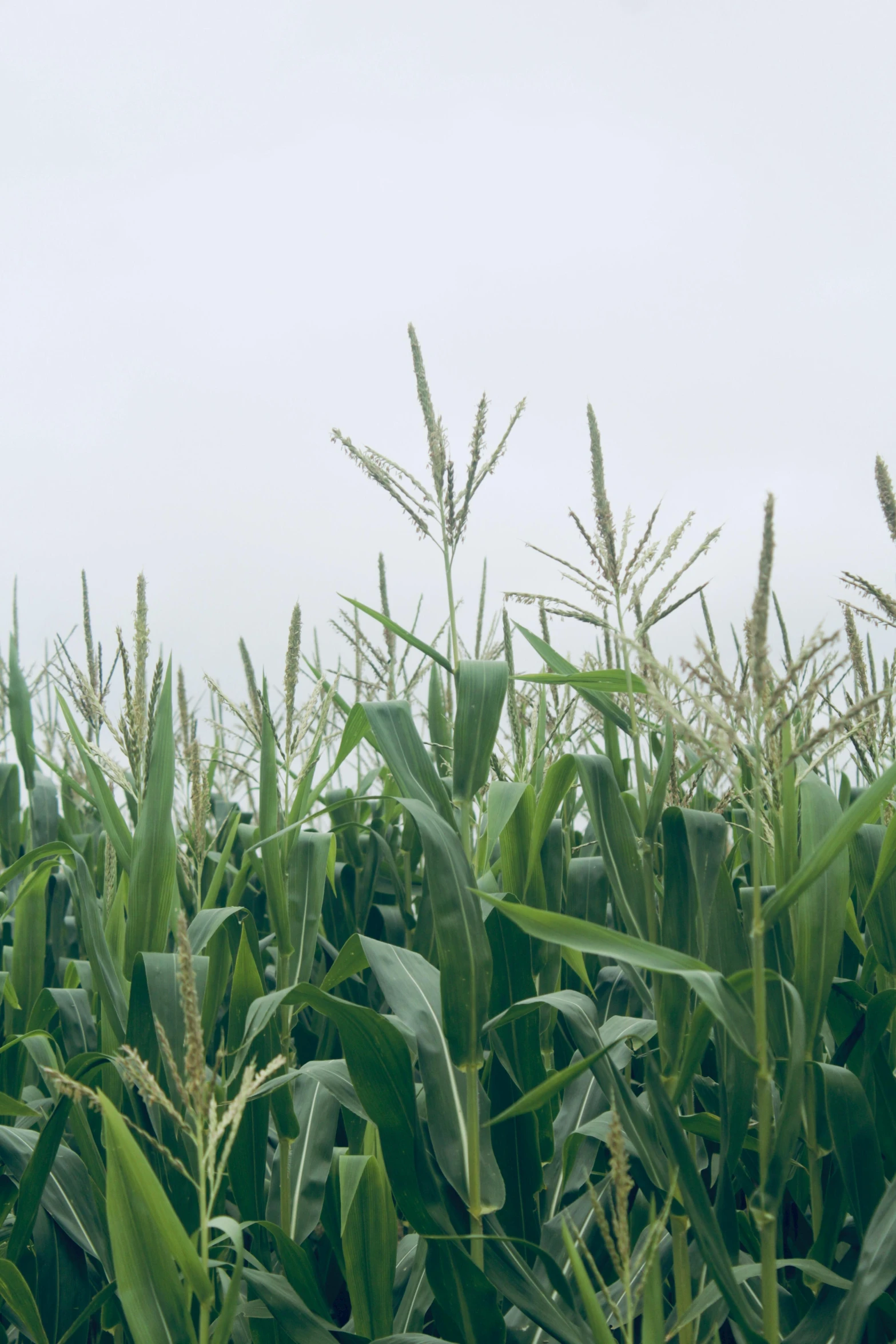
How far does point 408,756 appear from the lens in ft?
4.76

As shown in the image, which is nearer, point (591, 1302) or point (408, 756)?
point (591, 1302)

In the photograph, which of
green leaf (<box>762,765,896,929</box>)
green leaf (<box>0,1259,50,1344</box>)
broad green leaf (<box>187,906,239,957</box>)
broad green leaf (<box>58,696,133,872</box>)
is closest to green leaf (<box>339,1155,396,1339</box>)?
broad green leaf (<box>187,906,239,957</box>)

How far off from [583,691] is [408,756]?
33cm

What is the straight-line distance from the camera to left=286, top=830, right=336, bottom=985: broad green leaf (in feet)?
5.51

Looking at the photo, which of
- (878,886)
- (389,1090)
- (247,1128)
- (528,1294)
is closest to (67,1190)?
(247,1128)

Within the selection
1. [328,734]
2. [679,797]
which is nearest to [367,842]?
[328,734]

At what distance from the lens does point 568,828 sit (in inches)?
87.0

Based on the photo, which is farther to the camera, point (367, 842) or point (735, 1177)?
point (367, 842)

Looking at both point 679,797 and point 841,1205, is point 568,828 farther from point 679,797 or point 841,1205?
point 841,1205

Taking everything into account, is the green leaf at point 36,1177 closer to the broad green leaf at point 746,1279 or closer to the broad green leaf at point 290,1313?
the broad green leaf at point 290,1313

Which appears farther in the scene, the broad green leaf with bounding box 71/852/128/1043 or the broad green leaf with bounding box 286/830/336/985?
the broad green leaf with bounding box 286/830/336/985

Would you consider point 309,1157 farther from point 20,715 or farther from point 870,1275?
point 20,715

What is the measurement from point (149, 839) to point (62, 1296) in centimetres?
86

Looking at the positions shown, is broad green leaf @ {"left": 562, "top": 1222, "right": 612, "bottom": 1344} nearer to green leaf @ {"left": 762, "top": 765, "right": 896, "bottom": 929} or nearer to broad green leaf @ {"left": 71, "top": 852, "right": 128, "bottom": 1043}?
green leaf @ {"left": 762, "top": 765, "right": 896, "bottom": 929}
